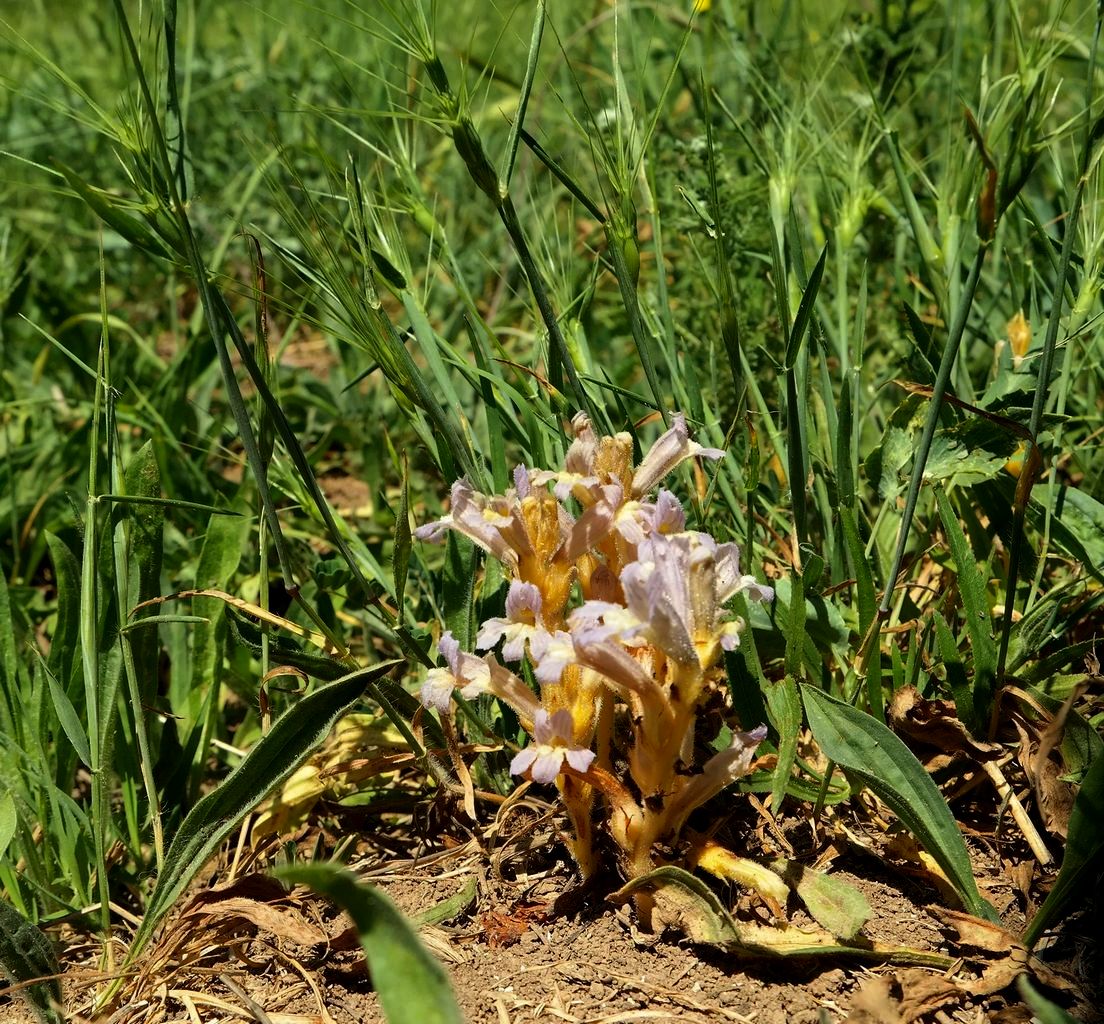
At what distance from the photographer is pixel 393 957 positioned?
111 cm

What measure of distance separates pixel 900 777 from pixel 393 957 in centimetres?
61

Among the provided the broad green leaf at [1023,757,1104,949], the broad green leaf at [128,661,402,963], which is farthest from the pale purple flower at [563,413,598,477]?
the broad green leaf at [1023,757,1104,949]

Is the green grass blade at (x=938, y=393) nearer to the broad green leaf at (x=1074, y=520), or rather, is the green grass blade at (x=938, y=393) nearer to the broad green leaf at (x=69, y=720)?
the broad green leaf at (x=1074, y=520)

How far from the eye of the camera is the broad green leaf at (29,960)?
145 cm

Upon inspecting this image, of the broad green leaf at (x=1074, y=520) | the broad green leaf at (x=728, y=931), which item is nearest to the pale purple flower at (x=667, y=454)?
the broad green leaf at (x=728, y=931)

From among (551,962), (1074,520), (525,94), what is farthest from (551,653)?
(1074,520)

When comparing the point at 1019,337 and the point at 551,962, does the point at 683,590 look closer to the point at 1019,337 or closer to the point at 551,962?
the point at 551,962

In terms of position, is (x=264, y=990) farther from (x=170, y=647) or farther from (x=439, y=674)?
(x=170, y=647)

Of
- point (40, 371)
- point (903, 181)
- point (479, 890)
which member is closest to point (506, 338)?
point (40, 371)

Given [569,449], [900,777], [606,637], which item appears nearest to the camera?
[606,637]

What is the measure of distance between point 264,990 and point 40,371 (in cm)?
185

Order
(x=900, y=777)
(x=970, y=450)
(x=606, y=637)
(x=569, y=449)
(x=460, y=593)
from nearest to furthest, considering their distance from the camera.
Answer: (x=606, y=637) < (x=900, y=777) < (x=569, y=449) < (x=970, y=450) < (x=460, y=593)

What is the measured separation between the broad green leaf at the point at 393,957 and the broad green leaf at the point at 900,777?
0.52 m

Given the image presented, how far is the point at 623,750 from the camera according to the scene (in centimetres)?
158
